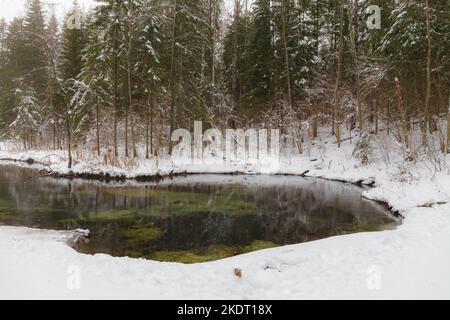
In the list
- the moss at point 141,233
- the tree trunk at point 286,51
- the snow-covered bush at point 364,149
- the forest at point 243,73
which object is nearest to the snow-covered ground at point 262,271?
the moss at point 141,233

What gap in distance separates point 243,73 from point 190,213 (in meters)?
18.6

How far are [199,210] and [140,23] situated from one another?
45.0ft

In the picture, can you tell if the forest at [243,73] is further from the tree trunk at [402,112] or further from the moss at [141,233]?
the moss at [141,233]

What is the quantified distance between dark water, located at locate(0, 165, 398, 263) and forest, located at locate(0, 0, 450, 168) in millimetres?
4625

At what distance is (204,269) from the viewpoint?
6.84m

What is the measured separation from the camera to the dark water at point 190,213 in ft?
31.5

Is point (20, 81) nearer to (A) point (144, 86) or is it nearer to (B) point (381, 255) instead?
(A) point (144, 86)

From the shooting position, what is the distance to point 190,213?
1327cm

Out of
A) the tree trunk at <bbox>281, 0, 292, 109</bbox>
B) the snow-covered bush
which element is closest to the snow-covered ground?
the snow-covered bush

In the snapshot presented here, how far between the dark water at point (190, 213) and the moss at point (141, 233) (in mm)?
29

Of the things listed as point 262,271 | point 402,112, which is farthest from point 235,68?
point 262,271

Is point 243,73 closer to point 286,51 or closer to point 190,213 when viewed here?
point 286,51

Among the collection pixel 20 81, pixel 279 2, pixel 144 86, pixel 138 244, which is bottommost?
pixel 138 244
